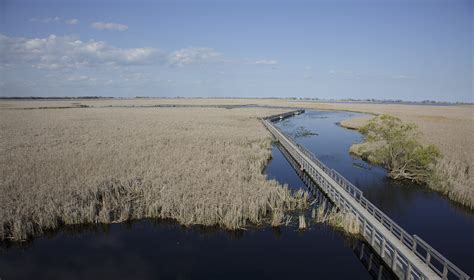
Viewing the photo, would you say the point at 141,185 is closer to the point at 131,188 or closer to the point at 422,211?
the point at 131,188

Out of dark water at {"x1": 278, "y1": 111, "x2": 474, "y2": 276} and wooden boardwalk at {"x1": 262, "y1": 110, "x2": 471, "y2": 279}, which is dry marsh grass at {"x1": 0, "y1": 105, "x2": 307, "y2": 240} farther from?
dark water at {"x1": 278, "y1": 111, "x2": 474, "y2": 276}

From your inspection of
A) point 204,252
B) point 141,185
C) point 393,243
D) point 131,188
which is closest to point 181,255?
point 204,252

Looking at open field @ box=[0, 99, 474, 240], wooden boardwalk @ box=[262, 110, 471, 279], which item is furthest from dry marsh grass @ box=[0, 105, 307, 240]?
wooden boardwalk @ box=[262, 110, 471, 279]

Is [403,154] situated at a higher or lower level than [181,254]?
A: higher

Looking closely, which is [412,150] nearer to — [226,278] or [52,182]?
[226,278]

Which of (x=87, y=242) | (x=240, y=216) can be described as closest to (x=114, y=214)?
(x=87, y=242)

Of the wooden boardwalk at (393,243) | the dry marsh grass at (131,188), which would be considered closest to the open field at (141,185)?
the dry marsh grass at (131,188)
